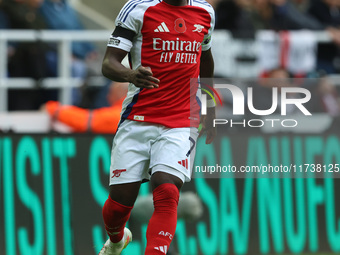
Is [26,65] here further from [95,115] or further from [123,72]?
[123,72]

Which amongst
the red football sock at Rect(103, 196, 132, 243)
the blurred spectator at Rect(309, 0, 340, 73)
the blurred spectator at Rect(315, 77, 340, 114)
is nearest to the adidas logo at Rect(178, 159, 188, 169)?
the red football sock at Rect(103, 196, 132, 243)

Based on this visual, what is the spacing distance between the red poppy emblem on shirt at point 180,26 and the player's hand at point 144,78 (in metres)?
0.58

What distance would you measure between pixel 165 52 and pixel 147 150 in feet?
2.62

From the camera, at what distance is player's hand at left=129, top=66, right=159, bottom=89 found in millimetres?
6164

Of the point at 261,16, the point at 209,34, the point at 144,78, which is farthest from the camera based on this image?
the point at 261,16

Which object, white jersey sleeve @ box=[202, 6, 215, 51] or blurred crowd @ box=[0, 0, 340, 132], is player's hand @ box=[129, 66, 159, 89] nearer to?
white jersey sleeve @ box=[202, 6, 215, 51]

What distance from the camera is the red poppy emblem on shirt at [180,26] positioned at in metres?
6.65

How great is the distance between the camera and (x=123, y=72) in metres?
6.41

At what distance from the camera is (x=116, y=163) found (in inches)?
270

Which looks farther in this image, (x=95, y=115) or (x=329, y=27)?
(x=329, y=27)

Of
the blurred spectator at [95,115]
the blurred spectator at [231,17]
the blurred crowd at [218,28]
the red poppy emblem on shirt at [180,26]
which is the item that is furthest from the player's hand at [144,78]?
the blurred spectator at [231,17]


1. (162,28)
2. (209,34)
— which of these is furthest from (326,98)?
(162,28)

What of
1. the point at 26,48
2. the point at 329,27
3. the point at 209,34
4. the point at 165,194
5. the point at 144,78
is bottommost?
the point at 165,194

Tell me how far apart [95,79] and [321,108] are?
10.1ft
